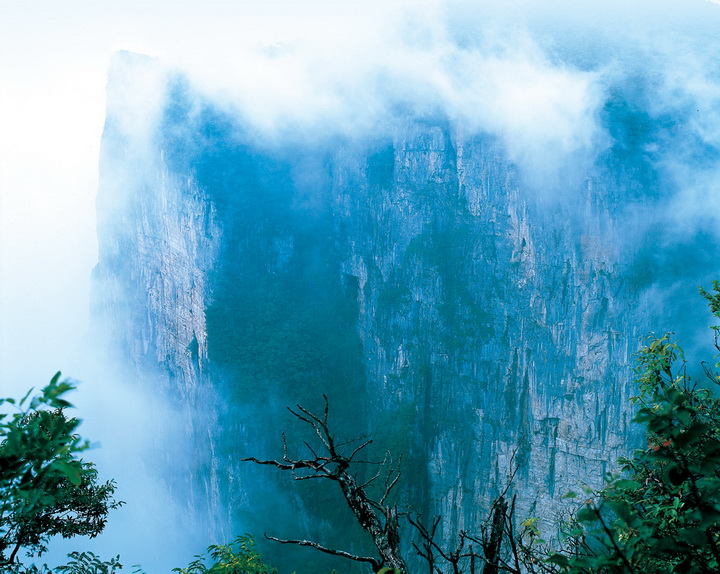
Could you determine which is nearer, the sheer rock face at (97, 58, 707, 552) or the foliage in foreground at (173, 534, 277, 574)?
the foliage in foreground at (173, 534, 277, 574)

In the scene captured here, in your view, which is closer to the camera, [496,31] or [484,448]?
[484,448]

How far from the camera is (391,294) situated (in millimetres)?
27766

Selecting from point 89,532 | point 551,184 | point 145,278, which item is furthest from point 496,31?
point 89,532

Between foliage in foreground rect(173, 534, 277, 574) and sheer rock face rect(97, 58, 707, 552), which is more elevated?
sheer rock face rect(97, 58, 707, 552)

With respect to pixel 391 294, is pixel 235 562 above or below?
below

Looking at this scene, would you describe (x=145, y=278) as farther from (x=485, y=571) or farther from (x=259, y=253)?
(x=485, y=571)

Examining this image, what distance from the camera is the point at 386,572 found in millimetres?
1794

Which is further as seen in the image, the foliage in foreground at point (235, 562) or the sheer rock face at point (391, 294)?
the sheer rock face at point (391, 294)

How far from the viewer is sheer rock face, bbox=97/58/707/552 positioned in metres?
22.0

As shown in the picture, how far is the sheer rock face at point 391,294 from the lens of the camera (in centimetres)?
2202

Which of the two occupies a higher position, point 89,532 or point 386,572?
point 89,532

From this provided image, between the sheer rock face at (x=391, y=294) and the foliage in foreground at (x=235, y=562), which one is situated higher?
the sheer rock face at (x=391, y=294)

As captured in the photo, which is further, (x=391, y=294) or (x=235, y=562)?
(x=391, y=294)

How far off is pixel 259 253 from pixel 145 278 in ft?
23.6
